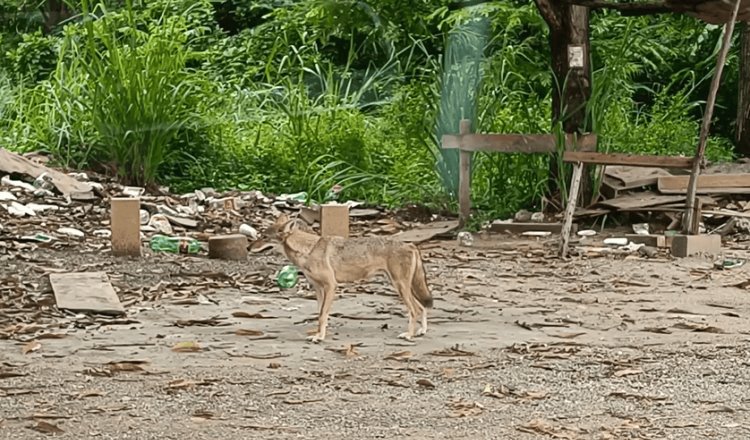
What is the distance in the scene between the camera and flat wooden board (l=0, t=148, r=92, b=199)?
12531mm

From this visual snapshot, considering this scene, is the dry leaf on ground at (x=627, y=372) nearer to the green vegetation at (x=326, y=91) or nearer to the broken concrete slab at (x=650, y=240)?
the broken concrete slab at (x=650, y=240)

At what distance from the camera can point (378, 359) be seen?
6.56m

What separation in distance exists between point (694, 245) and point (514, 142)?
82.3 inches

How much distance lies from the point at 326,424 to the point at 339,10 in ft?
34.8

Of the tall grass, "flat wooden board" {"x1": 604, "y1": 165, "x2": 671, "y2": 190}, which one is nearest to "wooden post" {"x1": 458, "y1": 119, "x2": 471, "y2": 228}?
"flat wooden board" {"x1": 604, "y1": 165, "x2": 671, "y2": 190}

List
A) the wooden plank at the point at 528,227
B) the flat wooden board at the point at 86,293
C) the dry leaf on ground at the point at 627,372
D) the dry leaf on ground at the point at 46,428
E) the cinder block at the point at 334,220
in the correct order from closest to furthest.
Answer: the dry leaf on ground at the point at 46,428 < the dry leaf on ground at the point at 627,372 < the flat wooden board at the point at 86,293 < the cinder block at the point at 334,220 < the wooden plank at the point at 528,227

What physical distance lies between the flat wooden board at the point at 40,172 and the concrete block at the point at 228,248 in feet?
8.96

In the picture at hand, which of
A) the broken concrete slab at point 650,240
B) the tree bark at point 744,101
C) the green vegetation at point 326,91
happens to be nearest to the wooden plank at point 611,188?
the green vegetation at point 326,91

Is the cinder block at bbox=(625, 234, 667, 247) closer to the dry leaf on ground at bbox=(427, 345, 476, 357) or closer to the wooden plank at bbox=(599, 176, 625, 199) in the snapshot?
the wooden plank at bbox=(599, 176, 625, 199)

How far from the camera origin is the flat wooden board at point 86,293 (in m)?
7.74

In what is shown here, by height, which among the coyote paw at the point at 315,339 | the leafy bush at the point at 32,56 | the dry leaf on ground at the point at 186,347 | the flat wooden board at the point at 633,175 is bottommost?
the coyote paw at the point at 315,339

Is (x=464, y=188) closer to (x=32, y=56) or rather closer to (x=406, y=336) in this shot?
(x=406, y=336)

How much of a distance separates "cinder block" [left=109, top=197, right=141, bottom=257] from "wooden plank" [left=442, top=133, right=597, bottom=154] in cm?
362

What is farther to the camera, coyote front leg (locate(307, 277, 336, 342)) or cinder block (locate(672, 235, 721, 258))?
cinder block (locate(672, 235, 721, 258))
